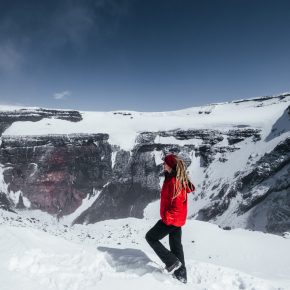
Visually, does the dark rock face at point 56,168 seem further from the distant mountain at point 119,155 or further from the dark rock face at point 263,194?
the dark rock face at point 263,194

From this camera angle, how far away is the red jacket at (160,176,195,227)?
8.08m

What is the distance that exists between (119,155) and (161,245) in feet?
235

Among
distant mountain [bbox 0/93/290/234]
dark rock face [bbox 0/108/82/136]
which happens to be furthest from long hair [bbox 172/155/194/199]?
dark rock face [bbox 0/108/82/136]

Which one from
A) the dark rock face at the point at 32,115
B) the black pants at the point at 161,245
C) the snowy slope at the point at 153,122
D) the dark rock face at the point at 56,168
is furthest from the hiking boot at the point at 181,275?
the dark rock face at the point at 32,115

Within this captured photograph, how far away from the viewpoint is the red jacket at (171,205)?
8078 millimetres

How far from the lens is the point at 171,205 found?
26.6ft

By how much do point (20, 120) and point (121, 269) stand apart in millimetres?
85019

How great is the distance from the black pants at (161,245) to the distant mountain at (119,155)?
50.9 m

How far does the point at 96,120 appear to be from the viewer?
9306 centimetres

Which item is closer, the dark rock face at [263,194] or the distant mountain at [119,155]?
the dark rock face at [263,194]

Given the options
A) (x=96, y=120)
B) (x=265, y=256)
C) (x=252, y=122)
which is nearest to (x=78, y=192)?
(x=96, y=120)

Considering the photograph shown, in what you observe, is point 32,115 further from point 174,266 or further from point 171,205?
point 174,266

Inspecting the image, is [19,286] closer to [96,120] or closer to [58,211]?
[58,211]

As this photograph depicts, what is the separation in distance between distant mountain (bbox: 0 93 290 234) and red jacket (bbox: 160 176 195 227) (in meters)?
51.3
